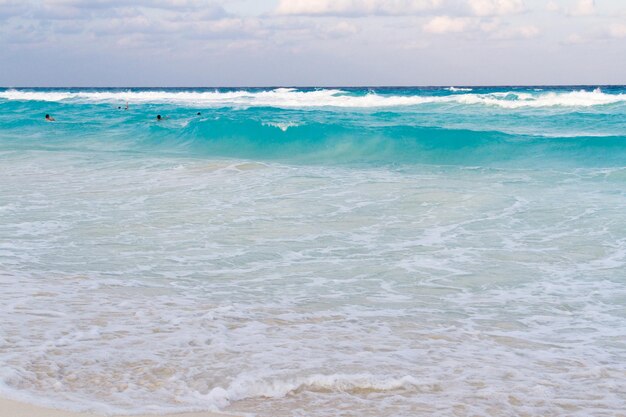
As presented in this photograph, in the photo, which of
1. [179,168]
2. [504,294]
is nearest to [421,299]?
[504,294]

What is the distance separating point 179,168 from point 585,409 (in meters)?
13.5

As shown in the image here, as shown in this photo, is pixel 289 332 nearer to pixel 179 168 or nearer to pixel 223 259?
pixel 223 259

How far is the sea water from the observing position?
4426mm

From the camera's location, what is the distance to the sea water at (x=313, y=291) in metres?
4.43

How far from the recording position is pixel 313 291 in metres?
6.86

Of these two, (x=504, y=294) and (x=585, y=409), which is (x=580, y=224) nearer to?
(x=504, y=294)

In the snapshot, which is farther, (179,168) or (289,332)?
(179,168)

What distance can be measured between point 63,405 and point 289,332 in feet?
6.21

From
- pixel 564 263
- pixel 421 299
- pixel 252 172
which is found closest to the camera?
pixel 421 299

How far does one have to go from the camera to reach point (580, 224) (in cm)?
1012

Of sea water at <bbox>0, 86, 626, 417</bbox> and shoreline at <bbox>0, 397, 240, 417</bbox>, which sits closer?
shoreline at <bbox>0, 397, 240, 417</bbox>

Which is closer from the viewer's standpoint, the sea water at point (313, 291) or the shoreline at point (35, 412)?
the shoreline at point (35, 412)

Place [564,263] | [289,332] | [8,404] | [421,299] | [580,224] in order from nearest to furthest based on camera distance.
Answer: [8,404] < [289,332] < [421,299] < [564,263] < [580,224]

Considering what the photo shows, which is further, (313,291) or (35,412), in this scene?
(313,291)
